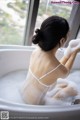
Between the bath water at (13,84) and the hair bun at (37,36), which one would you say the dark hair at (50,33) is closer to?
the hair bun at (37,36)

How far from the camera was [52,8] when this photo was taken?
6.54ft

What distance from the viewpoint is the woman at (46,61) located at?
3.87 ft

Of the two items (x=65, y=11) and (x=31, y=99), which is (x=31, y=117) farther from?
(x=65, y=11)

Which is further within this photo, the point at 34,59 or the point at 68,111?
the point at 34,59

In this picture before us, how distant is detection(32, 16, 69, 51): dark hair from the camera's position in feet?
3.83

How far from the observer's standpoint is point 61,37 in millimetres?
1212

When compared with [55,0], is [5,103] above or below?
below

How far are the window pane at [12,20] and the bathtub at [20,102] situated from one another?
290mm

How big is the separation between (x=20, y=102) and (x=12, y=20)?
3.07 feet

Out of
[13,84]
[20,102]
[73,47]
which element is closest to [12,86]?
[13,84]

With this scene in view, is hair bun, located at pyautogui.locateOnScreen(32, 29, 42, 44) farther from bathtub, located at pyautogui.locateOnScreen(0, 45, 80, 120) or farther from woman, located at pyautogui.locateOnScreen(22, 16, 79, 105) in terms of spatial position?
bathtub, located at pyautogui.locateOnScreen(0, 45, 80, 120)

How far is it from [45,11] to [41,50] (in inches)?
34.1

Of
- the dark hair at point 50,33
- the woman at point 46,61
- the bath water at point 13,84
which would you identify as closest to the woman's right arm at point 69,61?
the woman at point 46,61

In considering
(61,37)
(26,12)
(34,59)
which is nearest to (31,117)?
(34,59)
